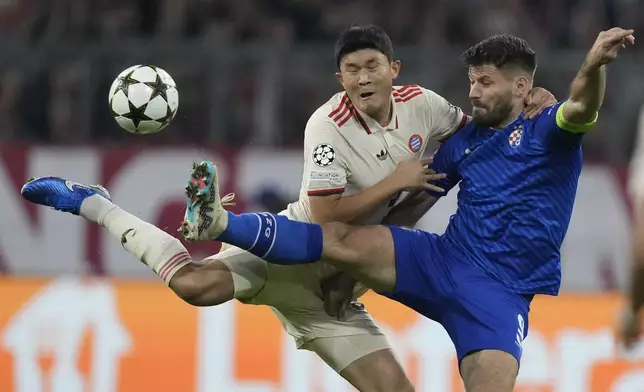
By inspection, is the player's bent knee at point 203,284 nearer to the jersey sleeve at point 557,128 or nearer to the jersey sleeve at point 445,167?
the jersey sleeve at point 445,167

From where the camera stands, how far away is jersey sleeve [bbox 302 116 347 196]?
5.58 m

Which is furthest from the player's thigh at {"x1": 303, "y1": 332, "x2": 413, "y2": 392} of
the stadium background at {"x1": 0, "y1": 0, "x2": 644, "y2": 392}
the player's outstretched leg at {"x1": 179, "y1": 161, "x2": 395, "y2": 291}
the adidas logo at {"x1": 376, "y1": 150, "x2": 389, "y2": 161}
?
the stadium background at {"x1": 0, "y1": 0, "x2": 644, "y2": 392}

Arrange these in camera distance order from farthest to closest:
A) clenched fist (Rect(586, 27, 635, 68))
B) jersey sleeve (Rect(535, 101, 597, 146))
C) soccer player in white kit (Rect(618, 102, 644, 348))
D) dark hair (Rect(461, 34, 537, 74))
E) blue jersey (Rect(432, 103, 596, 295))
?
dark hair (Rect(461, 34, 537, 74))
blue jersey (Rect(432, 103, 596, 295))
jersey sleeve (Rect(535, 101, 597, 146))
clenched fist (Rect(586, 27, 635, 68))
soccer player in white kit (Rect(618, 102, 644, 348))

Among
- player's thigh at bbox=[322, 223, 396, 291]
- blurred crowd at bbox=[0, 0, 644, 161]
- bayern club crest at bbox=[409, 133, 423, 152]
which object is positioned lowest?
player's thigh at bbox=[322, 223, 396, 291]

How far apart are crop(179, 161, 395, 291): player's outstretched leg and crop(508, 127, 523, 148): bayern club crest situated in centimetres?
71

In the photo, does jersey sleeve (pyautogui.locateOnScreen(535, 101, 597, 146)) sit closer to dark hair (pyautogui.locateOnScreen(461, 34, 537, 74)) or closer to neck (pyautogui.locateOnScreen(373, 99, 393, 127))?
dark hair (pyautogui.locateOnScreen(461, 34, 537, 74))

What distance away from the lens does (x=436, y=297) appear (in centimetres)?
564

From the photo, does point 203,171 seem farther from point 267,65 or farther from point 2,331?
point 267,65

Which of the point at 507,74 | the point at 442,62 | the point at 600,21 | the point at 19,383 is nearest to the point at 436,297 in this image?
the point at 507,74

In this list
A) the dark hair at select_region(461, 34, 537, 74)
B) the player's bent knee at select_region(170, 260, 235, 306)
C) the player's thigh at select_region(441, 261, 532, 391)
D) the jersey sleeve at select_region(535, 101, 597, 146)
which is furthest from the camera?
the player's bent knee at select_region(170, 260, 235, 306)

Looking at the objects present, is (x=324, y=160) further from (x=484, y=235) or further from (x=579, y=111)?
(x=579, y=111)

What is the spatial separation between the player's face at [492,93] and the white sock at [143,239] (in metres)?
1.52

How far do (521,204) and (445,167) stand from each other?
47 centimetres

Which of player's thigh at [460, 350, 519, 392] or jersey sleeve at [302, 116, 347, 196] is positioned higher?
jersey sleeve at [302, 116, 347, 196]
